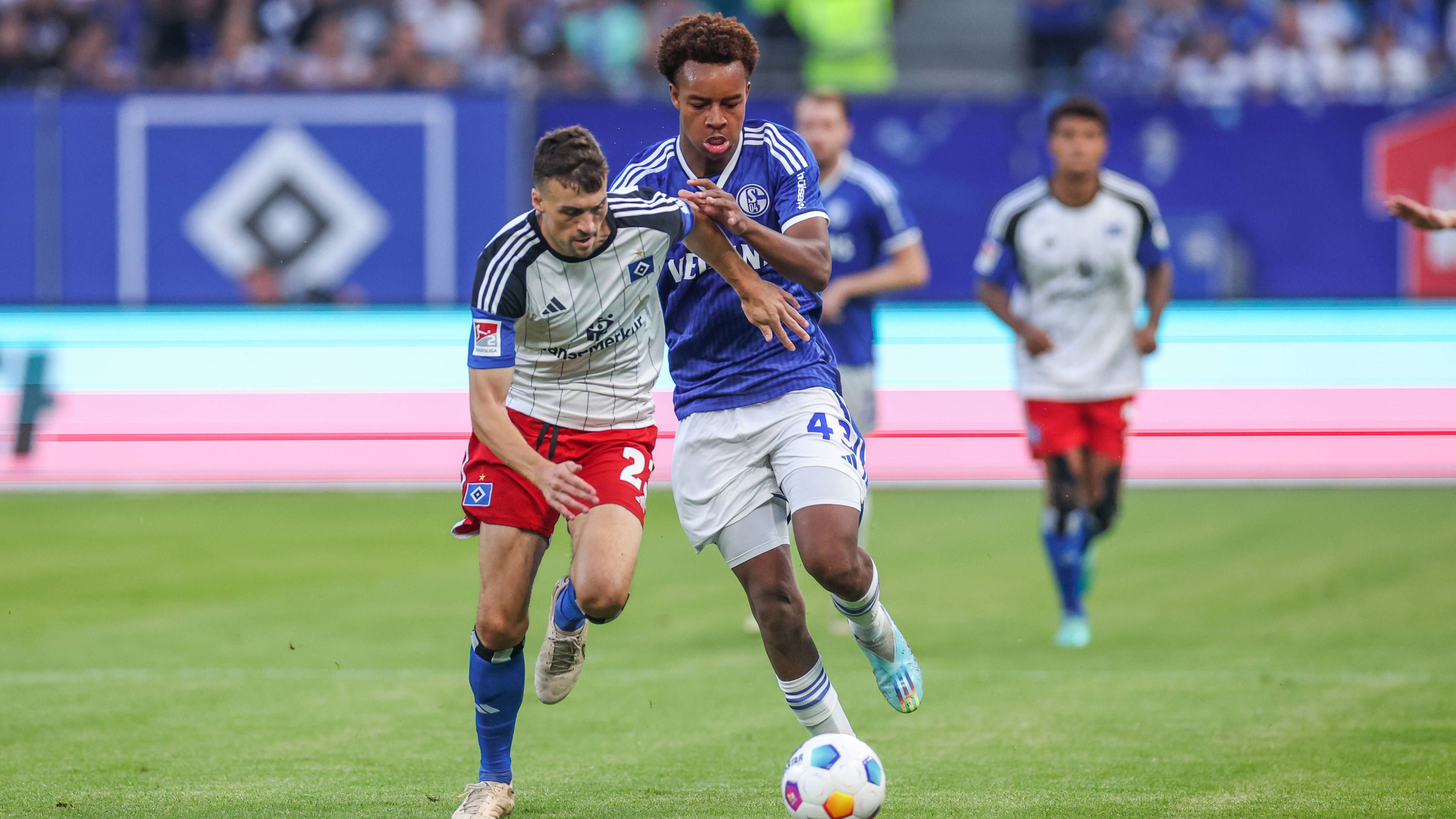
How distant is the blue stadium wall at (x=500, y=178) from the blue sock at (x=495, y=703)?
10.6 meters

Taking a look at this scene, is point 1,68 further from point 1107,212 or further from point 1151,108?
point 1107,212

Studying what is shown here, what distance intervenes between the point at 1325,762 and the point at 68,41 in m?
15.1

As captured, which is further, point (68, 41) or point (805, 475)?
point (68, 41)


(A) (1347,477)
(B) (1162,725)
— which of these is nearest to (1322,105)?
(A) (1347,477)

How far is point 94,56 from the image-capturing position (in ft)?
53.8

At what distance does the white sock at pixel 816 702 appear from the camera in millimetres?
4449

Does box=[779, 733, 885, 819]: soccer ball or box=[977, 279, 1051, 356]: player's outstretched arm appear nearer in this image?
box=[779, 733, 885, 819]: soccer ball

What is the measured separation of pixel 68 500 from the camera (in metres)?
11.5

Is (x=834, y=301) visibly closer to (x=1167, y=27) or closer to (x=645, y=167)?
(x=645, y=167)

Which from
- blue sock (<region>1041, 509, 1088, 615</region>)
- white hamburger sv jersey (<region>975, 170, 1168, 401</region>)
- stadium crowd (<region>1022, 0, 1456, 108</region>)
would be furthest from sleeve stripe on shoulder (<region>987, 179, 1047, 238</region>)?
stadium crowd (<region>1022, 0, 1456, 108</region>)

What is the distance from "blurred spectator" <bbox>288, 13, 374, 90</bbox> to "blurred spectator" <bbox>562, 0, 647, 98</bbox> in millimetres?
2143

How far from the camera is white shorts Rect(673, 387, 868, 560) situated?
461 centimetres

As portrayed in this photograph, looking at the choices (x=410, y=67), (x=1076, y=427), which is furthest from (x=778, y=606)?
(x=410, y=67)

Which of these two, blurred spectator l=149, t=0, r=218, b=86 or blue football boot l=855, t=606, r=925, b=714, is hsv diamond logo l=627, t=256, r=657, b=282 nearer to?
blue football boot l=855, t=606, r=925, b=714
